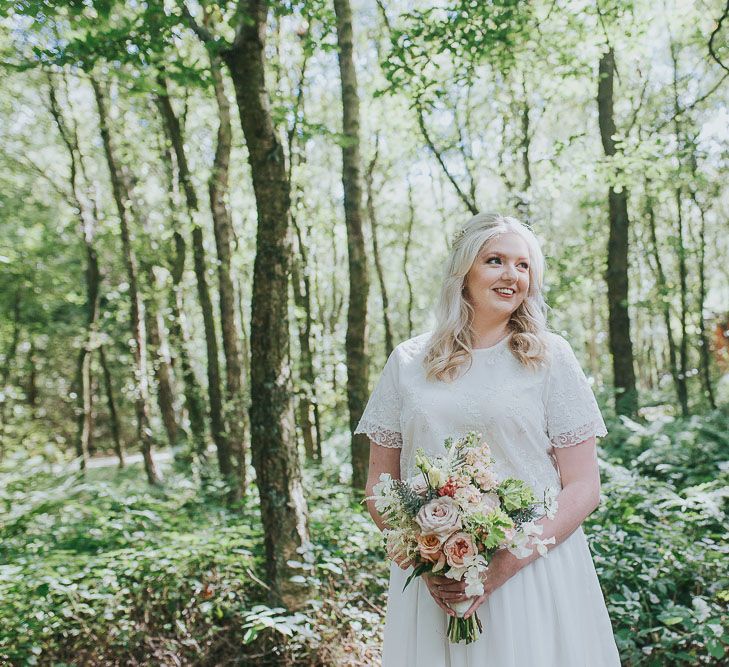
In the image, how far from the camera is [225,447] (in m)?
10.5

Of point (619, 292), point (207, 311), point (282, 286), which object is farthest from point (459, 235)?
point (619, 292)

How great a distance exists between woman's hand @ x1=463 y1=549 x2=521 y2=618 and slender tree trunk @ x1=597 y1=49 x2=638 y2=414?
29.9 feet

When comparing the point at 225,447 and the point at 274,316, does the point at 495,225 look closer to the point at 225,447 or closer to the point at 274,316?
the point at 274,316

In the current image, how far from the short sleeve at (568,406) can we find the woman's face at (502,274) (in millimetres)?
279

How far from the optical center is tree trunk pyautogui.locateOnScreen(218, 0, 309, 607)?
403cm

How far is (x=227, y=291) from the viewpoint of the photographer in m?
8.97

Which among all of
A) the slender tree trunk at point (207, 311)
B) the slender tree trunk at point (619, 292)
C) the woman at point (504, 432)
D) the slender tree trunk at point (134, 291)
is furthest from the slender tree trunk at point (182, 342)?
the woman at point (504, 432)

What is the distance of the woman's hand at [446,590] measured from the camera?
1981 millimetres

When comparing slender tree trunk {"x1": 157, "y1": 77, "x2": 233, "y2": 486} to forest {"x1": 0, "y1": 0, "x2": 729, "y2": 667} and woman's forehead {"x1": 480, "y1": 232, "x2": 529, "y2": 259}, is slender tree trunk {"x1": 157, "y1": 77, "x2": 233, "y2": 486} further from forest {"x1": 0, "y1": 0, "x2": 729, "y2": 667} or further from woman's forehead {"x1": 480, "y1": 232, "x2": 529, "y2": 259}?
woman's forehead {"x1": 480, "y1": 232, "x2": 529, "y2": 259}

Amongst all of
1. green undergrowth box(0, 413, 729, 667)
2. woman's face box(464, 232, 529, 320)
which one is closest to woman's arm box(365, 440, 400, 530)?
woman's face box(464, 232, 529, 320)

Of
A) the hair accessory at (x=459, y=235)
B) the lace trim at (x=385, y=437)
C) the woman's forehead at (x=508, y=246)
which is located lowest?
the lace trim at (x=385, y=437)

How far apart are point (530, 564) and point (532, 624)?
204mm

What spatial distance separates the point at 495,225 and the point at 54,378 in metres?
28.1

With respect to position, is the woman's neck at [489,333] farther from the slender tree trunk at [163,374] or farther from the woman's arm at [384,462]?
the slender tree trunk at [163,374]
